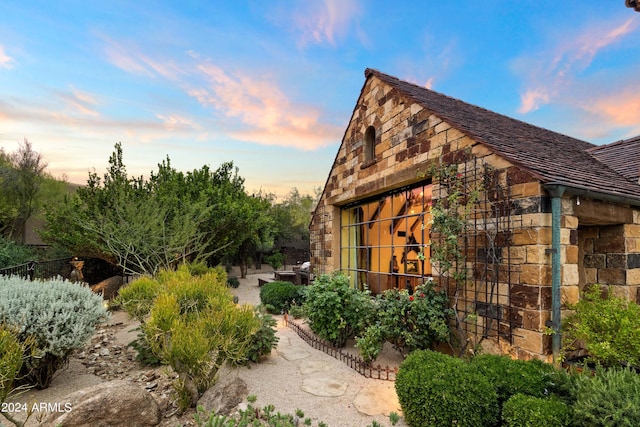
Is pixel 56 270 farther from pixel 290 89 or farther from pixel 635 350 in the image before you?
pixel 635 350

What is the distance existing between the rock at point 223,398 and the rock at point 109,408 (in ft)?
1.66

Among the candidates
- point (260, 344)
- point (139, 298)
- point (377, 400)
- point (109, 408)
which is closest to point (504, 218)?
point (377, 400)

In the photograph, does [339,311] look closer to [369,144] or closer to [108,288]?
[369,144]

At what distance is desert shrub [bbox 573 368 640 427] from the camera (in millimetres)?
2072

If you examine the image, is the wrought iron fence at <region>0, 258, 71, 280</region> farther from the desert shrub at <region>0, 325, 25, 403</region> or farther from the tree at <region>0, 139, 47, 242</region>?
the desert shrub at <region>0, 325, 25, 403</region>

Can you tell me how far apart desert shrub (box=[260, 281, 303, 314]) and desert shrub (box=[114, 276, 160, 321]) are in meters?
3.61

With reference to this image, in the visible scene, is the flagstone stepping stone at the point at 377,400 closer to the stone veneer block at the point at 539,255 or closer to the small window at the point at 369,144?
the stone veneer block at the point at 539,255

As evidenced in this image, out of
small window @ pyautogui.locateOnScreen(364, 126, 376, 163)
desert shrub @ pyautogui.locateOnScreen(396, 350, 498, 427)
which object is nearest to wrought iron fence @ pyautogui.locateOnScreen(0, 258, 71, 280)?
small window @ pyautogui.locateOnScreen(364, 126, 376, 163)

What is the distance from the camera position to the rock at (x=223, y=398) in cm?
329

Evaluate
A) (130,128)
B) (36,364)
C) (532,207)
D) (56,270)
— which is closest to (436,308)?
(532,207)

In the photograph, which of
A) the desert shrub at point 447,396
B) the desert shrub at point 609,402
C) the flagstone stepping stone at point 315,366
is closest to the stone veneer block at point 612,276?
the desert shrub at point 609,402

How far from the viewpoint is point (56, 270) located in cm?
1116

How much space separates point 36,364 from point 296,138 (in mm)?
8156

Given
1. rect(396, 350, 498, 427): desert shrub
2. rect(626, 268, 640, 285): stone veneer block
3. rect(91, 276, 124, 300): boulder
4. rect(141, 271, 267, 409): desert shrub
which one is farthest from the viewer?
rect(91, 276, 124, 300): boulder
